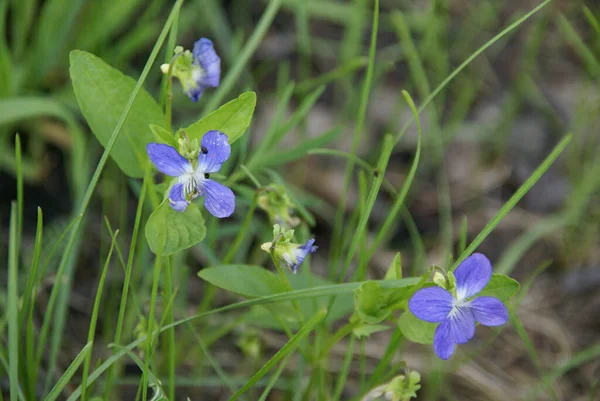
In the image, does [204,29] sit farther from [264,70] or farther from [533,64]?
[533,64]

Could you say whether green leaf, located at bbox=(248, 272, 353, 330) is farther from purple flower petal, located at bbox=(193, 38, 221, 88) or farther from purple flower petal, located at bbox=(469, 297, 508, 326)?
purple flower petal, located at bbox=(193, 38, 221, 88)

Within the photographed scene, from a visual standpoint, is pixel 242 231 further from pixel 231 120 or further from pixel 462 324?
pixel 462 324

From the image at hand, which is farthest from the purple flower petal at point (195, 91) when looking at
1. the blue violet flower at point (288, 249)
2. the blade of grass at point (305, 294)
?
the blade of grass at point (305, 294)

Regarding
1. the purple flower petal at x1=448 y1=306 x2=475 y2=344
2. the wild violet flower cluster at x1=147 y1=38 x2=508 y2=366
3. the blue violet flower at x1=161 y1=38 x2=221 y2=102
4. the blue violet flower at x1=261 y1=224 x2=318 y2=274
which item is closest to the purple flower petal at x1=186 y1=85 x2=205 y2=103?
the blue violet flower at x1=161 y1=38 x2=221 y2=102

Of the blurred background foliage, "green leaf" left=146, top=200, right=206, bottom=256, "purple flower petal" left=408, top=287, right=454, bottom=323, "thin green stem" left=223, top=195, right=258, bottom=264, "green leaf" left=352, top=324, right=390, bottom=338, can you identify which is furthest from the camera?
the blurred background foliage

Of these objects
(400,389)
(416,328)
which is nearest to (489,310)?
(416,328)
